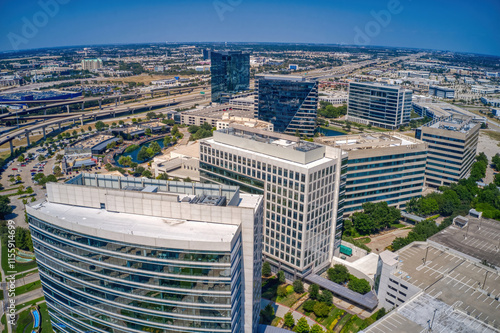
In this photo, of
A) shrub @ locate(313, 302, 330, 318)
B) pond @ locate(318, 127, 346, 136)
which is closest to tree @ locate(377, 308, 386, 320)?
shrub @ locate(313, 302, 330, 318)

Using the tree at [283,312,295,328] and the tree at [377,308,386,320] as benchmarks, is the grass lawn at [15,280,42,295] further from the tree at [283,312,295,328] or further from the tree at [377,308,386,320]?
the tree at [377,308,386,320]

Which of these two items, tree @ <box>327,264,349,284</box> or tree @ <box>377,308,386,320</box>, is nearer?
tree @ <box>377,308,386,320</box>

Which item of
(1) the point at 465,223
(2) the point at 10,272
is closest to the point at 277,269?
(1) the point at 465,223

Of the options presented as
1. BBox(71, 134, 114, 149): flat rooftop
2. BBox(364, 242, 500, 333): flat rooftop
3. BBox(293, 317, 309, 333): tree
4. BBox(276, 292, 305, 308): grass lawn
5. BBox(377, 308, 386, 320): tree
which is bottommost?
BBox(276, 292, 305, 308): grass lawn

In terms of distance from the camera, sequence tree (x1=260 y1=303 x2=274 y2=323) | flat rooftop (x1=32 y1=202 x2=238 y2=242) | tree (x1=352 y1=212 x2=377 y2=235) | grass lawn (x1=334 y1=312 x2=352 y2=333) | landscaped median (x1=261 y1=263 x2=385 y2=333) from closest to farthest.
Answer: flat rooftop (x1=32 y1=202 x2=238 y2=242) → landscaped median (x1=261 y1=263 x2=385 y2=333) → tree (x1=260 y1=303 x2=274 y2=323) → grass lawn (x1=334 y1=312 x2=352 y2=333) → tree (x1=352 y1=212 x2=377 y2=235)

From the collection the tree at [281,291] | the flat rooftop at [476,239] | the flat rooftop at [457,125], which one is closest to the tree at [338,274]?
the tree at [281,291]

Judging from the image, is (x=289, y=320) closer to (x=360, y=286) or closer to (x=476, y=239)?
(x=360, y=286)

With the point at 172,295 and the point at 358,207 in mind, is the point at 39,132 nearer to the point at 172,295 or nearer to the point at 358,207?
the point at 358,207
